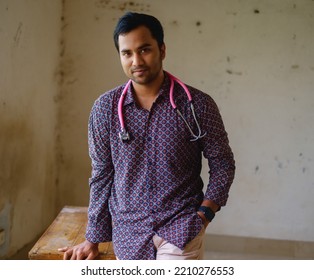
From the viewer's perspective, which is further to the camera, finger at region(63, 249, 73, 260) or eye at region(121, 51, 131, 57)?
finger at region(63, 249, 73, 260)

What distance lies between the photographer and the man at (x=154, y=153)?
131 cm

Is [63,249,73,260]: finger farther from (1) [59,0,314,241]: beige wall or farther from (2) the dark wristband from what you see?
(1) [59,0,314,241]: beige wall

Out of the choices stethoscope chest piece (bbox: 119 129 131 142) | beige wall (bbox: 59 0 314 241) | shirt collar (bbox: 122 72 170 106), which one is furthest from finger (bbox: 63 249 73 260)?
beige wall (bbox: 59 0 314 241)

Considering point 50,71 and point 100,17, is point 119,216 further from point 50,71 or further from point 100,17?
point 100,17

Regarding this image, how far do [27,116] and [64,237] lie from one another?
103cm

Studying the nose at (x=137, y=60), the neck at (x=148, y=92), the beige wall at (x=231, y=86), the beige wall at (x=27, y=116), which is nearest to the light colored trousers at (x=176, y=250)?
the neck at (x=148, y=92)

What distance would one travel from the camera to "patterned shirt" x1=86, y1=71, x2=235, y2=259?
1319 millimetres

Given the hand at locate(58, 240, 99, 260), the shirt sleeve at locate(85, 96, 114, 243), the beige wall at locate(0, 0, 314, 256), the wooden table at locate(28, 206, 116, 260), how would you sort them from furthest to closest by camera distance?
the beige wall at locate(0, 0, 314, 256) < the wooden table at locate(28, 206, 116, 260) < the hand at locate(58, 240, 99, 260) < the shirt sleeve at locate(85, 96, 114, 243)

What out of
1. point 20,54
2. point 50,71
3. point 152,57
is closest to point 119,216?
point 152,57

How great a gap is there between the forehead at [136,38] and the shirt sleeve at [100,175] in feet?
0.73

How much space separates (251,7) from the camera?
292cm

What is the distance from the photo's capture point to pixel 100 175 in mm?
1428

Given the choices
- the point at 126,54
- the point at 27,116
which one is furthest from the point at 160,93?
the point at 27,116

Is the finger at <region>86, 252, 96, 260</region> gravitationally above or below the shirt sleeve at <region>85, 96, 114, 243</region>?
below
